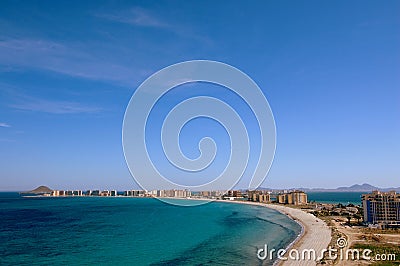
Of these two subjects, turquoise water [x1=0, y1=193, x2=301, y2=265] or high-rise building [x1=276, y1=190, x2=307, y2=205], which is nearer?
turquoise water [x1=0, y1=193, x2=301, y2=265]

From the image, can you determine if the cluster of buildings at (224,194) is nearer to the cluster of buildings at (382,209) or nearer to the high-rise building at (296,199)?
the high-rise building at (296,199)

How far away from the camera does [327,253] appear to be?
55.7ft

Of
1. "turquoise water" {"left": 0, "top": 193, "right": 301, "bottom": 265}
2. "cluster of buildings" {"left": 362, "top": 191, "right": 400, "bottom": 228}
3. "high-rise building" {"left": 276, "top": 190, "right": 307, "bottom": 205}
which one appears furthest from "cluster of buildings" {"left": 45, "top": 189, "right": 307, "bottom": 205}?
"cluster of buildings" {"left": 362, "top": 191, "right": 400, "bottom": 228}

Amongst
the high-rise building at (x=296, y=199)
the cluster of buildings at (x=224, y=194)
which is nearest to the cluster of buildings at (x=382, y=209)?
the cluster of buildings at (x=224, y=194)

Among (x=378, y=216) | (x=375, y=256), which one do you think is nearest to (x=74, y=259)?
(x=375, y=256)

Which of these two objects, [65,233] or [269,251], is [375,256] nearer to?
[269,251]

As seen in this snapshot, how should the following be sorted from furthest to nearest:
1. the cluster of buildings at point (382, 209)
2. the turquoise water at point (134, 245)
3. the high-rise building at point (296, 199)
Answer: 1. the high-rise building at point (296, 199)
2. the cluster of buildings at point (382, 209)
3. the turquoise water at point (134, 245)

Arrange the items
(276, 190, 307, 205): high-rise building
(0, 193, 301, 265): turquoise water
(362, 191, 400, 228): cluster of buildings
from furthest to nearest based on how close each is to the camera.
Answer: (276, 190, 307, 205): high-rise building, (362, 191, 400, 228): cluster of buildings, (0, 193, 301, 265): turquoise water

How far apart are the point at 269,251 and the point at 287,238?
18.2 ft

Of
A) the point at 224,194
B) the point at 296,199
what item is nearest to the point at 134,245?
the point at 296,199

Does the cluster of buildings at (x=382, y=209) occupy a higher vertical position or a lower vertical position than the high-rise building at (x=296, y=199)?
higher

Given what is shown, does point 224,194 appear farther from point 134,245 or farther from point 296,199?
point 134,245

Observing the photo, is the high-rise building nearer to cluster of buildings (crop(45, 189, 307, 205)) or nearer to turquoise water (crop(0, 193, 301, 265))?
cluster of buildings (crop(45, 189, 307, 205))

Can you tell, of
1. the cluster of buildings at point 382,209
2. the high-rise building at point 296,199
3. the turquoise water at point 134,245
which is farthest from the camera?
the high-rise building at point 296,199
